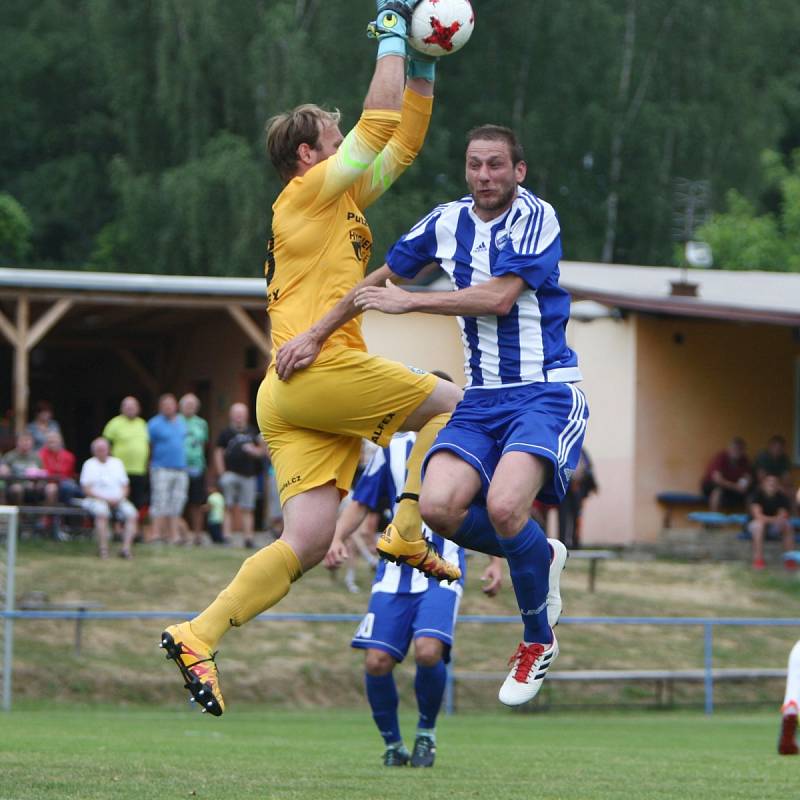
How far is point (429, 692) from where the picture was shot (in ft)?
36.9

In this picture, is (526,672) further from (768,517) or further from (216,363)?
(216,363)

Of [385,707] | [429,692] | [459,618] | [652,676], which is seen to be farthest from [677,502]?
[385,707]

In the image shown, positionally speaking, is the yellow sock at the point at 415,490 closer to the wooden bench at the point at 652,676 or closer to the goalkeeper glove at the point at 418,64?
the goalkeeper glove at the point at 418,64

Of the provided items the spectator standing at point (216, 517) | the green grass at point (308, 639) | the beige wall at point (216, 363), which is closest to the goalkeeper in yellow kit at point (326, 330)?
the green grass at point (308, 639)

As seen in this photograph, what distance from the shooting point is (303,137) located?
318 inches

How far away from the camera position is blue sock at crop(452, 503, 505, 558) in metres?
7.96

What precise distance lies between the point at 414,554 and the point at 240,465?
53.4ft

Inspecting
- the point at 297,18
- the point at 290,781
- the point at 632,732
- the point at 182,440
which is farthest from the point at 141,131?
the point at 290,781

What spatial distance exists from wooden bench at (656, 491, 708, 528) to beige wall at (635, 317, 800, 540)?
0.48 feet

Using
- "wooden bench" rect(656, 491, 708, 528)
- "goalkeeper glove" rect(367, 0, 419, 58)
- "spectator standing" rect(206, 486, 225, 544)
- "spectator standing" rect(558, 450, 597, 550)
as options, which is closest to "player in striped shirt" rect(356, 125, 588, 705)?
"goalkeeper glove" rect(367, 0, 419, 58)

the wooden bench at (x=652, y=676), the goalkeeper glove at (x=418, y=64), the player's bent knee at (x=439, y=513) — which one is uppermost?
the goalkeeper glove at (x=418, y=64)

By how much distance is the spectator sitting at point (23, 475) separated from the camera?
23188 millimetres

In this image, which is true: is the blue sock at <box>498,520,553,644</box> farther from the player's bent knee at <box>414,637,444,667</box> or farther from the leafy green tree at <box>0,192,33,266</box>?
the leafy green tree at <box>0,192,33,266</box>

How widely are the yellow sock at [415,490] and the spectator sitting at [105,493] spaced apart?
48.1 feet
